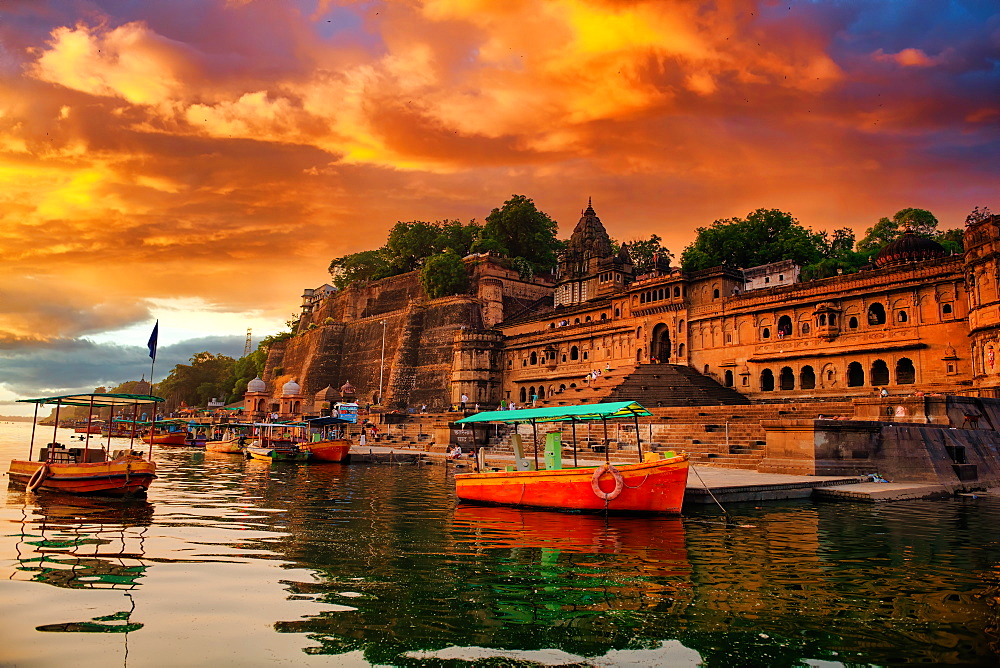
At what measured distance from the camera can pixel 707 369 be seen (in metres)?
44.7

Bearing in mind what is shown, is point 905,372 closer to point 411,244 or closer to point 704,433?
point 704,433

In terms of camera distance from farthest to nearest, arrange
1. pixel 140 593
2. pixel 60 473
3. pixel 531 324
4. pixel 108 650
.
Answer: pixel 531 324 < pixel 60 473 < pixel 140 593 < pixel 108 650

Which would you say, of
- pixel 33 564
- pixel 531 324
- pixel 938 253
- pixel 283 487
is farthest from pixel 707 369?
pixel 33 564

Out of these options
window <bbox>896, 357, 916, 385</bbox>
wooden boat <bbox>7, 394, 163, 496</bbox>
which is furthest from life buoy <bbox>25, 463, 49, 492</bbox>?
window <bbox>896, 357, 916, 385</bbox>

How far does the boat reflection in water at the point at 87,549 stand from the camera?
7230mm

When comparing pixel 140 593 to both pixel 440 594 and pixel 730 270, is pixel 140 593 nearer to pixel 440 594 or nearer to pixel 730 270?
pixel 440 594

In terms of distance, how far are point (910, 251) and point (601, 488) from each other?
1359 inches

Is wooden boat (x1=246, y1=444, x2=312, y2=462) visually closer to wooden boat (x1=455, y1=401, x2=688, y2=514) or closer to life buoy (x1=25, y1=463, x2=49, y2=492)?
life buoy (x1=25, y1=463, x2=49, y2=492)

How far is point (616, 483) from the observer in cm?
1415

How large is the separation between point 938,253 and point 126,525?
4322cm

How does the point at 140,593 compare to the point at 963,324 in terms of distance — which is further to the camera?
the point at 963,324

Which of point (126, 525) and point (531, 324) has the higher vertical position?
point (531, 324)

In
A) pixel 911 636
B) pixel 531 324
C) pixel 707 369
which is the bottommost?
pixel 911 636

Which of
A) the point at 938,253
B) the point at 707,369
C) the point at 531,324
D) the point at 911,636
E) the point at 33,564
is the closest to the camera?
the point at 911,636
